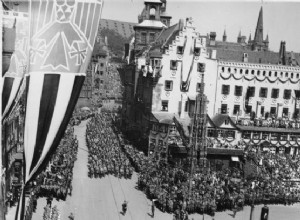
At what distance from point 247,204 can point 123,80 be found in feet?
61.2

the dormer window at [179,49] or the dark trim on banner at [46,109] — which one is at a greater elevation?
the dormer window at [179,49]

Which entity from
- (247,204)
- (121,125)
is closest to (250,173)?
(247,204)

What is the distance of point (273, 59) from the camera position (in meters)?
39.1

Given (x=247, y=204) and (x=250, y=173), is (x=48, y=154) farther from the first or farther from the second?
(x=250, y=173)

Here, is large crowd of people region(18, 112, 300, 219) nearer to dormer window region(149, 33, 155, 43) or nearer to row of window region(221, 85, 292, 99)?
row of window region(221, 85, 292, 99)

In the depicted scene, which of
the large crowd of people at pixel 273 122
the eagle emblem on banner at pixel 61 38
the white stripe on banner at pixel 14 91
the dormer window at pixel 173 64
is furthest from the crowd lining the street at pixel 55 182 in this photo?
the large crowd of people at pixel 273 122

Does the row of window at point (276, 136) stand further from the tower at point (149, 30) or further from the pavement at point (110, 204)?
the tower at point (149, 30)

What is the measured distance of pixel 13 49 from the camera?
1127cm

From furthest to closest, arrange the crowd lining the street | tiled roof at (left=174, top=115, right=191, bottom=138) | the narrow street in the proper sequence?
1. tiled roof at (left=174, top=115, right=191, bottom=138)
2. the narrow street
3. the crowd lining the street

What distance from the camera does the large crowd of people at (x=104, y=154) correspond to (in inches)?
930

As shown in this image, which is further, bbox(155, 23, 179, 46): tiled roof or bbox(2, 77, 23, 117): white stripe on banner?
bbox(155, 23, 179, 46): tiled roof

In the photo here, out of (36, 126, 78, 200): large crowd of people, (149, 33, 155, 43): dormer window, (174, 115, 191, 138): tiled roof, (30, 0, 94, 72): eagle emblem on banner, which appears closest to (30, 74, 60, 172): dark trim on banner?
(30, 0, 94, 72): eagle emblem on banner

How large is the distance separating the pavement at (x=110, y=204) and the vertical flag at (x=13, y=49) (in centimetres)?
581

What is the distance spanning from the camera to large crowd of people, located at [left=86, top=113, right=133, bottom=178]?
2361 centimetres
